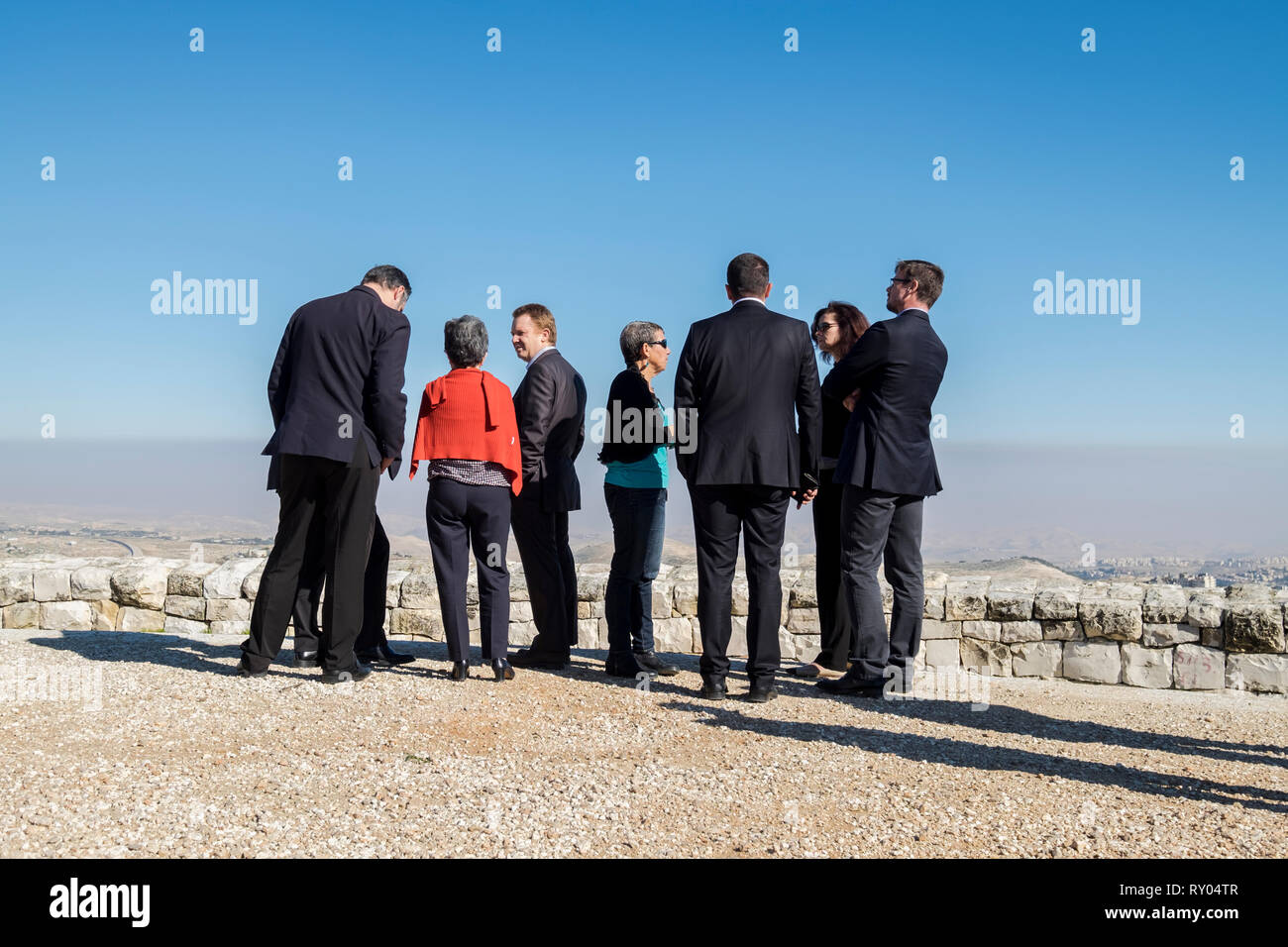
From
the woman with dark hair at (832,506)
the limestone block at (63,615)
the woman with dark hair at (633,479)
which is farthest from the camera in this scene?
the limestone block at (63,615)

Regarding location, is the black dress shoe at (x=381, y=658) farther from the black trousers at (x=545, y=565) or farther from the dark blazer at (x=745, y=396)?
the dark blazer at (x=745, y=396)

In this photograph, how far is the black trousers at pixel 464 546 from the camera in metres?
5.07

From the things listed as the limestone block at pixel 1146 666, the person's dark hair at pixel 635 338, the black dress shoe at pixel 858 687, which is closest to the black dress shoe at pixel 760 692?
the black dress shoe at pixel 858 687

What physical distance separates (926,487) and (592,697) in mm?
1947

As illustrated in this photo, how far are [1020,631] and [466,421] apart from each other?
4.13 m

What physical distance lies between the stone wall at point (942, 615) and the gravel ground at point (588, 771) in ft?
3.83

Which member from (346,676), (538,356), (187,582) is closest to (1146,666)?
(538,356)

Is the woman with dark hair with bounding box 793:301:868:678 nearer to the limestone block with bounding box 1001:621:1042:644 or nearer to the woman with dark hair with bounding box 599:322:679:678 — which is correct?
the woman with dark hair with bounding box 599:322:679:678

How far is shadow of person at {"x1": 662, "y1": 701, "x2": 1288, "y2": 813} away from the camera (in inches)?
147

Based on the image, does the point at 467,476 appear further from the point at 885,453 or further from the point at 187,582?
the point at 187,582

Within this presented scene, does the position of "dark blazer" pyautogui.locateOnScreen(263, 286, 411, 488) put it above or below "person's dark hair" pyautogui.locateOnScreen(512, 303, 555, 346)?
below

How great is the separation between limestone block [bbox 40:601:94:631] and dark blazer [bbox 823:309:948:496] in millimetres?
6056

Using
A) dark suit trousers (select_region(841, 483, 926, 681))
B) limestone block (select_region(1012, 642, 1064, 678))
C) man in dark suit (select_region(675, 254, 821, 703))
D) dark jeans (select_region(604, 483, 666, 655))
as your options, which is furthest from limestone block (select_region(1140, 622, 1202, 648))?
dark jeans (select_region(604, 483, 666, 655))

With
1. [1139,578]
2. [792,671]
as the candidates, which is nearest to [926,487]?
[792,671]
